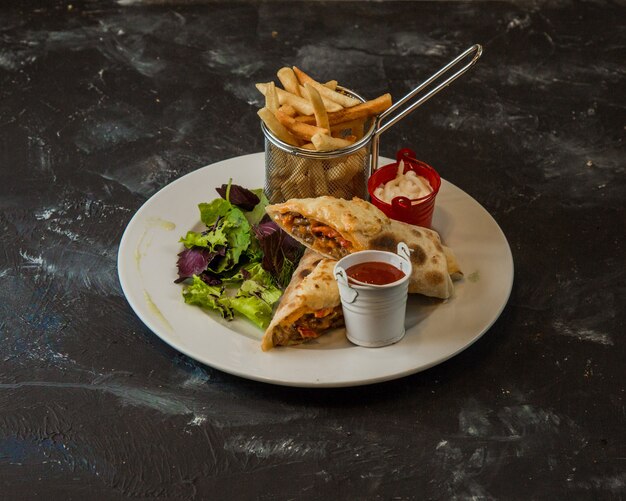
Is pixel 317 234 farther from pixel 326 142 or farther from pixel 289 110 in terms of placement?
pixel 289 110

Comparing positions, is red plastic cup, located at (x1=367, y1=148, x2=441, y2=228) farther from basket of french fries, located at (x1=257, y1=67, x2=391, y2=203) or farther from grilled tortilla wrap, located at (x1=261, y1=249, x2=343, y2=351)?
grilled tortilla wrap, located at (x1=261, y1=249, x2=343, y2=351)

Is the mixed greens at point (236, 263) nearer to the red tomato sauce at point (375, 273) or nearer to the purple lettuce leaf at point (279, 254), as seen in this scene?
the purple lettuce leaf at point (279, 254)

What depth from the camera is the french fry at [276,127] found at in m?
4.05

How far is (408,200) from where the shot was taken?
4.05m

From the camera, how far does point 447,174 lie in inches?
192

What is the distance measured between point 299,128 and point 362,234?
0.61 metres

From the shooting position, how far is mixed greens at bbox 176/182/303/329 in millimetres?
3838

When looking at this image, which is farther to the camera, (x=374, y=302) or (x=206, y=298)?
(x=206, y=298)

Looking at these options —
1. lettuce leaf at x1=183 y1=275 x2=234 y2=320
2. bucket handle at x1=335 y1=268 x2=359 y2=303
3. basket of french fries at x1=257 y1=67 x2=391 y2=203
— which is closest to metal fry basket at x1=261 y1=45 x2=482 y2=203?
basket of french fries at x1=257 y1=67 x2=391 y2=203

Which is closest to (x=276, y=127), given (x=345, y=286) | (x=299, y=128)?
(x=299, y=128)

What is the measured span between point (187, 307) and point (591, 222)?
1.95 m

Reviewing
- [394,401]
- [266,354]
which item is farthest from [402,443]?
[266,354]

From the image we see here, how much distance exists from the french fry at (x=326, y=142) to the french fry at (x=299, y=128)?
0.03 metres

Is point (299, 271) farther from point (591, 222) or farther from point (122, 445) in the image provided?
point (591, 222)
